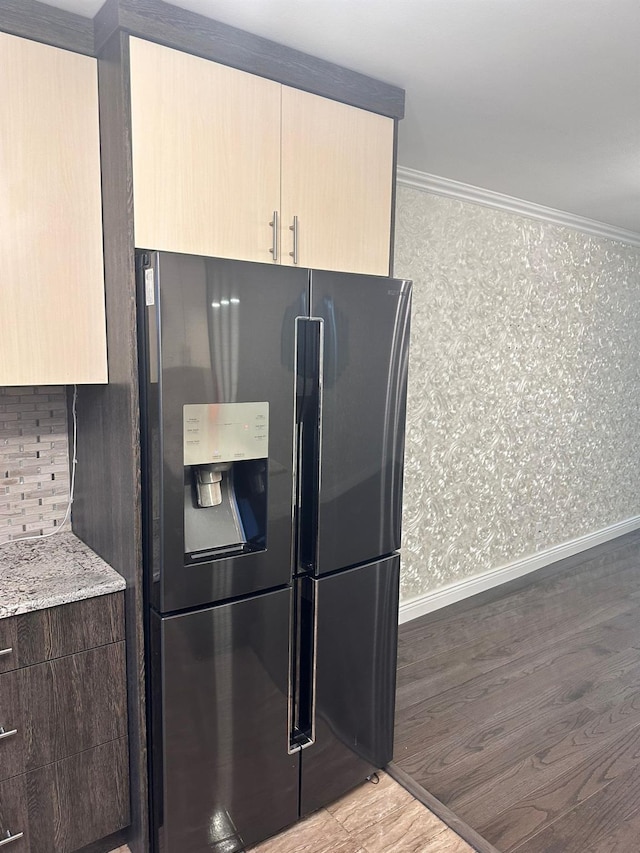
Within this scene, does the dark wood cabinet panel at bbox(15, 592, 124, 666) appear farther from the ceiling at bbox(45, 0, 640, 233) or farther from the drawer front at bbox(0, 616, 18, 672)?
the ceiling at bbox(45, 0, 640, 233)

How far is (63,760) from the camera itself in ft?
5.61

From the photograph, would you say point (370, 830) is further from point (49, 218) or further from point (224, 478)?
point (49, 218)

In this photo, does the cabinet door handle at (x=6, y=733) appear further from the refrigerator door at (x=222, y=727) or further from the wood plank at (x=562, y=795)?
the wood plank at (x=562, y=795)

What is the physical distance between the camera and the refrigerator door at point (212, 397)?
157cm

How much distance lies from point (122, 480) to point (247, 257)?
734 millimetres

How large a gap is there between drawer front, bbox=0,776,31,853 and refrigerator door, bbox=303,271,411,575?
98 centimetres

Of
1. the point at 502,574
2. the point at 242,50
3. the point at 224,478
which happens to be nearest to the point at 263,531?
the point at 224,478

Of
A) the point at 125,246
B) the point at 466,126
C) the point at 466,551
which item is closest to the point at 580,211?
the point at 466,126

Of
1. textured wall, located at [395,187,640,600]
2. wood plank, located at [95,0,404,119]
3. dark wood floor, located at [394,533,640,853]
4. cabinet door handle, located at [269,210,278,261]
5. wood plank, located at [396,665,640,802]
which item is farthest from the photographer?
textured wall, located at [395,187,640,600]

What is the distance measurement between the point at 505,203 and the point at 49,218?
2.69 metres

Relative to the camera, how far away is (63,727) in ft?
5.57

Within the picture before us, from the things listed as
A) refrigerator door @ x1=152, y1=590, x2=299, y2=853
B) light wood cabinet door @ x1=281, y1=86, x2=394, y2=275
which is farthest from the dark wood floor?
light wood cabinet door @ x1=281, y1=86, x2=394, y2=275

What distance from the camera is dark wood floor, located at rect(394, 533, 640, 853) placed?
6.97ft

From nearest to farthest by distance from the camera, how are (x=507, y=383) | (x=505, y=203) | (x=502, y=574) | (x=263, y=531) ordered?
(x=263, y=531) < (x=505, y=203) < (x=507, y=383) < (x=502, y=574)
